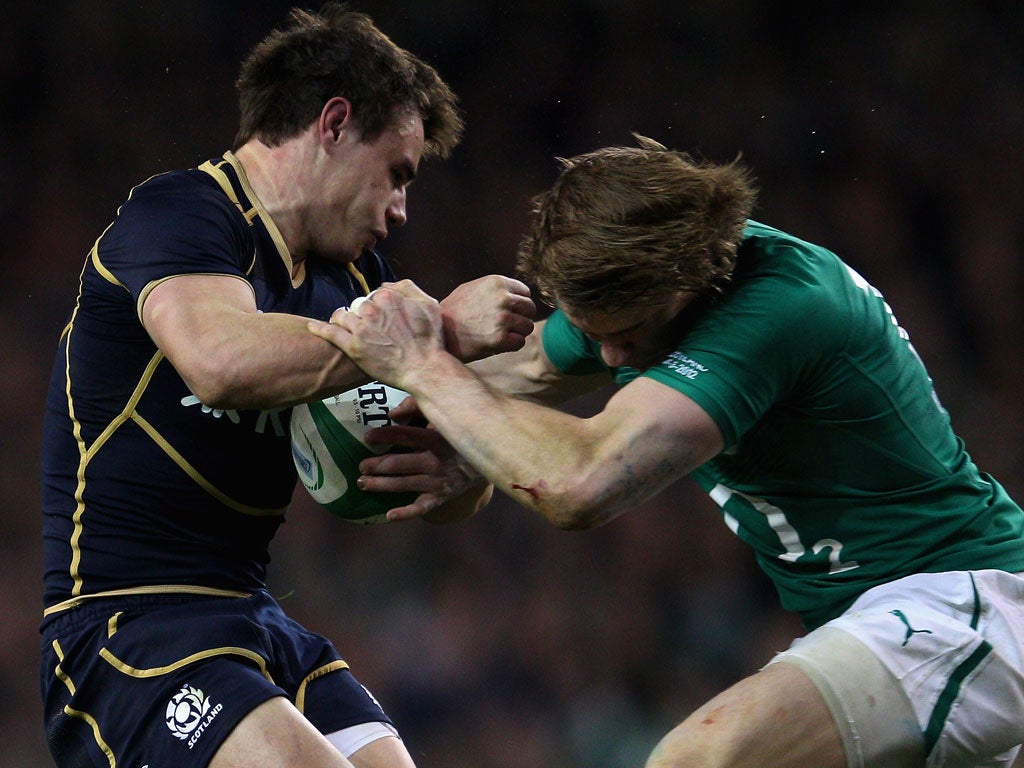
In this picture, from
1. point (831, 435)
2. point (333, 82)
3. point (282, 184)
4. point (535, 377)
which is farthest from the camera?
point (535, 377)

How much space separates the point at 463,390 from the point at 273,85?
1.13 m

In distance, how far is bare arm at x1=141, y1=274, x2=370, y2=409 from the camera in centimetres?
234

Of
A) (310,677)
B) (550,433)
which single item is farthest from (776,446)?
(310,677)

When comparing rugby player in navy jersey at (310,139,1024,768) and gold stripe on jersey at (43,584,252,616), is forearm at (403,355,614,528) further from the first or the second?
gold stripe on jersey at (43,584,252,616)

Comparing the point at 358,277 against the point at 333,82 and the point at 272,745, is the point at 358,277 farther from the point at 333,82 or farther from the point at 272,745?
the point at 272,745

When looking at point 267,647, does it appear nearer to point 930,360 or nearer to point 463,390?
point 463,390

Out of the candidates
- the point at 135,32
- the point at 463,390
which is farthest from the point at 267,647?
the point at 135,32

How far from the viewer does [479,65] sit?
21.9 feet

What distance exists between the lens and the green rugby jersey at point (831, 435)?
2.40m

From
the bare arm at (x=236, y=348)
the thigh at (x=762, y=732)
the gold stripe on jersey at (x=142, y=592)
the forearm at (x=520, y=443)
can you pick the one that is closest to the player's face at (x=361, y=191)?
the bare arm at (x=236, y=348)

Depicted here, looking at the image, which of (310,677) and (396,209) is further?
(396,209)

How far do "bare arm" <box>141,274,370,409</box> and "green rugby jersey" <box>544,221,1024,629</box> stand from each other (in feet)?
2.15

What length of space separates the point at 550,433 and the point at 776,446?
20.0 inches

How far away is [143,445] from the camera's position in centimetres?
270
